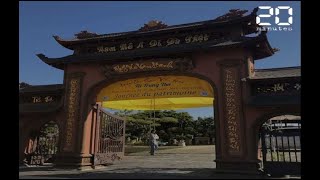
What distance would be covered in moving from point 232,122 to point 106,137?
21.9 feet

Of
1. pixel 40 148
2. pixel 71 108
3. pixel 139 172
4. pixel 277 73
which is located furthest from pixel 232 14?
pixel 40 148

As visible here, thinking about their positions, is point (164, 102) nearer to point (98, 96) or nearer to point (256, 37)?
point (98, 96)

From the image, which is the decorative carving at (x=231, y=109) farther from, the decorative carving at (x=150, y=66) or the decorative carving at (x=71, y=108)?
the decorative carving at (x=71, y=108)

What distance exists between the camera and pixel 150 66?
535 inches

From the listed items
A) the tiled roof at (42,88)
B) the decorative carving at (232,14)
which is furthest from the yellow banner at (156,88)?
the decorative carving at (232,14)

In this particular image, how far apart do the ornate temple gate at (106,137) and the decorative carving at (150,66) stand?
1936 mm

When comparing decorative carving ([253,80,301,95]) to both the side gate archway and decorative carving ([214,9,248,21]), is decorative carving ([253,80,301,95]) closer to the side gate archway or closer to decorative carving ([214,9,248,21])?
decorative carving ([214,9,248,21])

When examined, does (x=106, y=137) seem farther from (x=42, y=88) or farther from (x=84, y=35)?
(x=84, y=35)

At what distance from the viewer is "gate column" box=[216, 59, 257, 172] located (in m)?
11.5

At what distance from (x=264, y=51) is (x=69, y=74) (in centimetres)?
858

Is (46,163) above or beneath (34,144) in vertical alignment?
beneath
